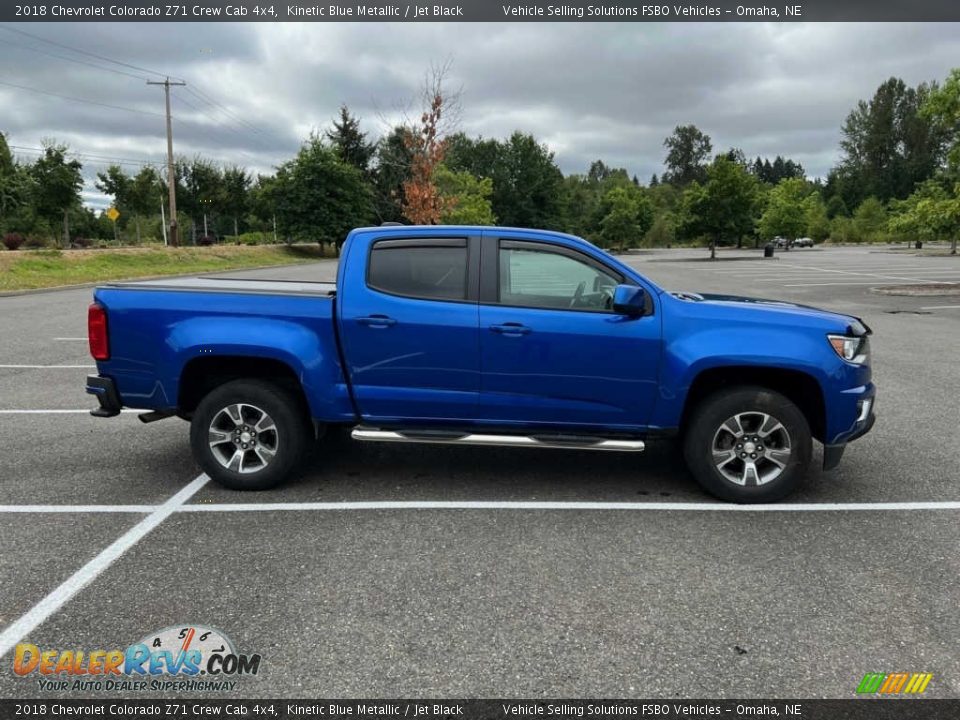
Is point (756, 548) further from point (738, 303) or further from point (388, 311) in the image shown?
point (388, 311)

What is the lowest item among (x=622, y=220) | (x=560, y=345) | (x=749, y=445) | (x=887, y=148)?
(x=749, y=445)

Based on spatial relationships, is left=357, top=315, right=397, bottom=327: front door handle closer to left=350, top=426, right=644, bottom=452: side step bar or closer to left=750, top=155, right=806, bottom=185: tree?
left=350, top=426, right=644, bottom=452: side step bar

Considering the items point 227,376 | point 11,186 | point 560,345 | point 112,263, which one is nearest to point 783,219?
point 112,263

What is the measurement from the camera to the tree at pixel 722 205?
4903 cm

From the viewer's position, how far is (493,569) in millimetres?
3658

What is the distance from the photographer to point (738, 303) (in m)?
4.80

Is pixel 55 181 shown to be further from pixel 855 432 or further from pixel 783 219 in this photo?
pixel 783 219

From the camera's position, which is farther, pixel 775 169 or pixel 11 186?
pixel 775 169

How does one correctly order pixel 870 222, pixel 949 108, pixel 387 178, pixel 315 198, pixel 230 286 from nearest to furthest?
pixel 230 286 < pixel 949 108 < pixel 315 198 < pixel 387 178 < pixel 870 222

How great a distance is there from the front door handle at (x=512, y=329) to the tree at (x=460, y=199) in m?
28.8


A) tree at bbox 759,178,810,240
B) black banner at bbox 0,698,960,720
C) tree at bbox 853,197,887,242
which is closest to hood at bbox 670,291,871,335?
black banner at bbox 0,698,960,720

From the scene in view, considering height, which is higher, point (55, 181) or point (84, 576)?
point (55, 181)

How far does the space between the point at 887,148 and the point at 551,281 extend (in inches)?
5060

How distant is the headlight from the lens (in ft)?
14.7
